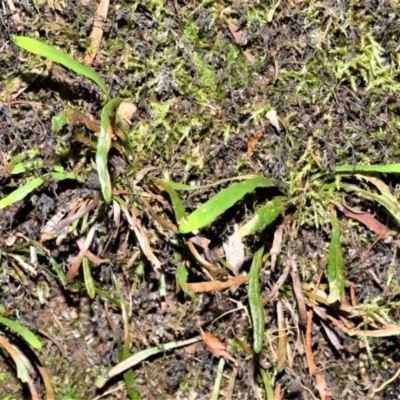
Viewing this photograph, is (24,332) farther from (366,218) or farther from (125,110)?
(366,218)

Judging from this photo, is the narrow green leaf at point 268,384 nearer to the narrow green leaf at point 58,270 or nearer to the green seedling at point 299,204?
the green seedling at point 299,204

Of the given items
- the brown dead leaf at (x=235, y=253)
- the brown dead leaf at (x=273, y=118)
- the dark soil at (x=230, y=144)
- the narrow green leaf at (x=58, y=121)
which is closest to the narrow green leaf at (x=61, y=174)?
the dark soil at (x=230, y=144)

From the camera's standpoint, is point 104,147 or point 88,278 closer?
point 104,147

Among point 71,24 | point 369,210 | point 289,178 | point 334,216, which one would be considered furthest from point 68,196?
point 369,210

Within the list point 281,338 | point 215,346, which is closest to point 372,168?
point 281,338

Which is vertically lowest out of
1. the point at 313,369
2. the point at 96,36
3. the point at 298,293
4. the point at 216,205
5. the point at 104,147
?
the point at 313,369

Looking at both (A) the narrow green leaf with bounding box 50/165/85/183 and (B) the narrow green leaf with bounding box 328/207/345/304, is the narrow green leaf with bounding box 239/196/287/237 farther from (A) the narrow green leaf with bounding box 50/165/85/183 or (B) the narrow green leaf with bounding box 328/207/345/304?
(A) the narrow green leaf with bounding box 50/165/85/183

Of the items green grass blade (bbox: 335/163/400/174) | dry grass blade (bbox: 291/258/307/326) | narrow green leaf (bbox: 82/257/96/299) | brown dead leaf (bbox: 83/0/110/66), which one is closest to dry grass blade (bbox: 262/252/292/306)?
dry grass blade (bbox: 291/258/307/326)

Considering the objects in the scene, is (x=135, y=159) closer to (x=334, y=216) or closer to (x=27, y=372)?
(x=334, y=216)
